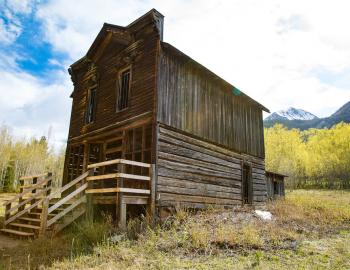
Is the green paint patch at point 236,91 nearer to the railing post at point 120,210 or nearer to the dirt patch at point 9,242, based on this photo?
the railing post at point 120,210

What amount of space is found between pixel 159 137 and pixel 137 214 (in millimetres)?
3109

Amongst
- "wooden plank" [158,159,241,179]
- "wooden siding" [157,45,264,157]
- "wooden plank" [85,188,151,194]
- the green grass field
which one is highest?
"wooden siding" [157,45,264,157]

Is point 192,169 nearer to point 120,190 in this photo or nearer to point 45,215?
point 120,190

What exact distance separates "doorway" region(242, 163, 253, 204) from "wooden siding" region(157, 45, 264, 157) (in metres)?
1.08

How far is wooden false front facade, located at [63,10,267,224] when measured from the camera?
11.2 metres

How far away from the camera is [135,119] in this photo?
12031 mm

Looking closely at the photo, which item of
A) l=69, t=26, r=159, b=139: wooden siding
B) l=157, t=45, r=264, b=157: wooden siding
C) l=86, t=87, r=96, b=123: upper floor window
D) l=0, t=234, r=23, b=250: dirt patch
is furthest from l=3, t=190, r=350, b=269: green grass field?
l=86, t=87, r=96, b=123: upper floor window

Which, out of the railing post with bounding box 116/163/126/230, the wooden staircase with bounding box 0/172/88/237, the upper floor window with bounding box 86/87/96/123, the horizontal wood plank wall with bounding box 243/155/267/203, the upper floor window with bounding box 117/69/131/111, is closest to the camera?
the railing post with bounding box 116/163/126/230

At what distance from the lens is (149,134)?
11.9 meters

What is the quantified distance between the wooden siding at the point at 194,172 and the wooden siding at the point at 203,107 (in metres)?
0.55

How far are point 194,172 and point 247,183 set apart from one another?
5.70 metres

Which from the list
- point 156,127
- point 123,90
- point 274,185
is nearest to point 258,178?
point 274,185

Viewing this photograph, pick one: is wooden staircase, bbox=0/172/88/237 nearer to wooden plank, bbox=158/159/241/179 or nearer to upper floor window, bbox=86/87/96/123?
wooden plank, bbox=158/159/241/179

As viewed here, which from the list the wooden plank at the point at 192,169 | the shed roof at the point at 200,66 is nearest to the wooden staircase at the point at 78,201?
the wooden plank at the point at 192,169
